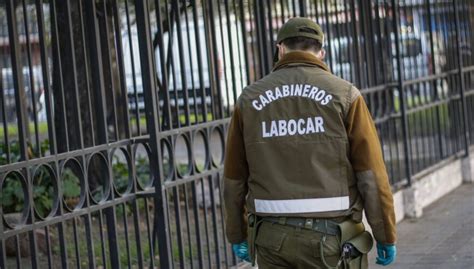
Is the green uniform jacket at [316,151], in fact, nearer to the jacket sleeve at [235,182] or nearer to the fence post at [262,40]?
the jacket sleeve at [235,182]

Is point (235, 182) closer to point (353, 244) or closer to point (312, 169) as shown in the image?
point (312, 169)

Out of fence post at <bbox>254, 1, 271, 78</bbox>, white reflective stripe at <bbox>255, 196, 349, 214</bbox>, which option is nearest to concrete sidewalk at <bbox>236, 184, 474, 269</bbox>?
fence post at <bbox>254, 1, 271, 78</bbox>

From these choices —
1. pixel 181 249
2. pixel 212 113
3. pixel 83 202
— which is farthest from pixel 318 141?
pixel 212 113

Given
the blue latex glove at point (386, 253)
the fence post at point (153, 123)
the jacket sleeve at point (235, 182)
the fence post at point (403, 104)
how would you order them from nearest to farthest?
1. the blue latex glove at point (386, 253)
2. the jacket sleeve at point (235, 182)
3. the fence post at point (153, 123)
4. the fence post at point (403, 104)

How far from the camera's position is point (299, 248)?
14.5 ft

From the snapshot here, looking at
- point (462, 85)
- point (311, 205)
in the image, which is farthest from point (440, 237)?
point (311, 205)

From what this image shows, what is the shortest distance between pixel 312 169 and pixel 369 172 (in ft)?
0.83

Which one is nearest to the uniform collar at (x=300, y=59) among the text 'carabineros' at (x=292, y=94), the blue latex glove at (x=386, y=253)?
the text 'carabineros' at (x=292, y=94)

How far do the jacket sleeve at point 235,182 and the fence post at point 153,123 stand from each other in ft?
5.61

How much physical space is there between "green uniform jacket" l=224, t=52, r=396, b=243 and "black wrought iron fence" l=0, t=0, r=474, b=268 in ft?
4.61

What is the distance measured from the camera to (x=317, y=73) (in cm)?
455

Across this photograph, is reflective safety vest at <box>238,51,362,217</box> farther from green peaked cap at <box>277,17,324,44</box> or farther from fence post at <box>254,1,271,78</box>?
fence post at <box>254,1,271,78</box>

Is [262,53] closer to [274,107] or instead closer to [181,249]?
[181,249]

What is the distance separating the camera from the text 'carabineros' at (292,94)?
4465 millimetres
